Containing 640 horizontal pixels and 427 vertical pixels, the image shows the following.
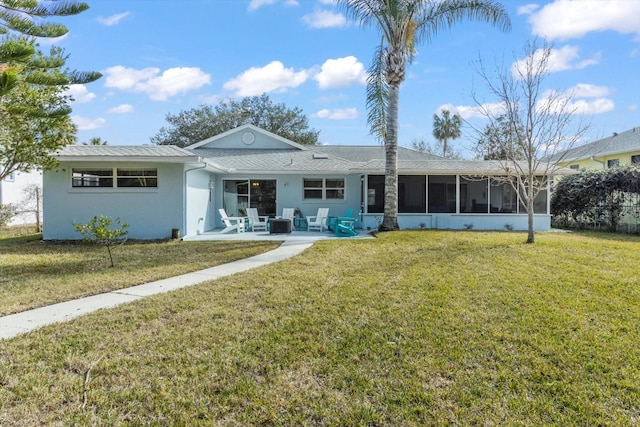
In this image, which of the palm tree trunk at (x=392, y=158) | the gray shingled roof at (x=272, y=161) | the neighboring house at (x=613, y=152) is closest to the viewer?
the palm tree trunk at (x=392, y=158)

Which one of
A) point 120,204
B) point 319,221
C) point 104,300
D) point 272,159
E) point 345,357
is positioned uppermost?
point 272,159

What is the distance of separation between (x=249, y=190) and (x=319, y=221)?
4040 millimetres

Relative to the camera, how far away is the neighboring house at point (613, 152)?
2008 centimetres

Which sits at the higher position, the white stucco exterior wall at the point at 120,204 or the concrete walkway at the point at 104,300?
the white stucco exterior wall at the point at 120,204

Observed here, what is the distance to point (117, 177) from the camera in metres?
13.1

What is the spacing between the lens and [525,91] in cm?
1127

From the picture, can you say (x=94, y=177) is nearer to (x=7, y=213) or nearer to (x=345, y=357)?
(x=7, y=213)

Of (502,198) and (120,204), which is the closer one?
(120,204)

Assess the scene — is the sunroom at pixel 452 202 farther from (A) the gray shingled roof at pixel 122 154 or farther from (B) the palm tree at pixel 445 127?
(B) the palm tree at pixel 445 127

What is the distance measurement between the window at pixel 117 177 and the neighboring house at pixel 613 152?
62.7ft

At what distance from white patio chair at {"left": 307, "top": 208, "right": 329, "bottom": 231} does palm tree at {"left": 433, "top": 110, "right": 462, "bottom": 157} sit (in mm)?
28821

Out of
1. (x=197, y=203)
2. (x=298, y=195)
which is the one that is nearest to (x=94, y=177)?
(x=197, y=203)

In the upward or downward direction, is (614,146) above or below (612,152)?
above

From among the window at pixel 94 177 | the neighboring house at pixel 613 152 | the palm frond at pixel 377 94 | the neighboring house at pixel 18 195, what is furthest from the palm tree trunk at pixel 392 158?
the neighboring house at pixel 18 195
